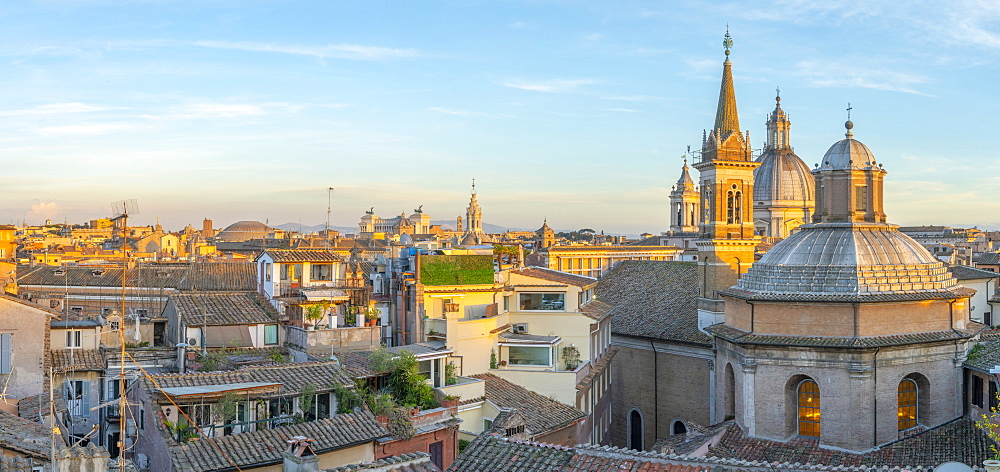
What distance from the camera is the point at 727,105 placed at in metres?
41.6

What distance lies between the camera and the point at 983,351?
85.6 ft

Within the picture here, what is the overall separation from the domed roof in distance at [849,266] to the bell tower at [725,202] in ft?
30.6

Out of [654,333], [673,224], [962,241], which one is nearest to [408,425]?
[654,333]

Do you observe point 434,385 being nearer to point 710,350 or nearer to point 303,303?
point 303,303

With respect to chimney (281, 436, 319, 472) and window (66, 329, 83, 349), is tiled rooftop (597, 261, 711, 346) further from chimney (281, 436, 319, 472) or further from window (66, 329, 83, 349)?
window (66, 329, 83, 349)

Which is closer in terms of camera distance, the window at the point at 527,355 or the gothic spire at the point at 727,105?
the window at the point at 527,355

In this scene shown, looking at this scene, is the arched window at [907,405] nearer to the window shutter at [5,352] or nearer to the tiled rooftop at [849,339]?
the tiled rooftop at [849,339]

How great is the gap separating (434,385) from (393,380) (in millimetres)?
1841

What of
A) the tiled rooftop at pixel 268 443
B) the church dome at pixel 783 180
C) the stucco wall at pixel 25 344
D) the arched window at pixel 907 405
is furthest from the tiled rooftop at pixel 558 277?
the church dome at pixel 783 180

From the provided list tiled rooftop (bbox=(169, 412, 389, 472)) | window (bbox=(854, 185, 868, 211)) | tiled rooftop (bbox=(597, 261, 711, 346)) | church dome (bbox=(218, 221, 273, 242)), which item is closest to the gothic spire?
tiled rooftop (bbox=(597, 261, 711, 346))

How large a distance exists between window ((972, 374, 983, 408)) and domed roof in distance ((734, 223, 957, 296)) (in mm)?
2579

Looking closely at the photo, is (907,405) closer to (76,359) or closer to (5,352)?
(76,359)

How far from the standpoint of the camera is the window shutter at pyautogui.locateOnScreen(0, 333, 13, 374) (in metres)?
23.3

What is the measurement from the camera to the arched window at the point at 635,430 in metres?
39.7
